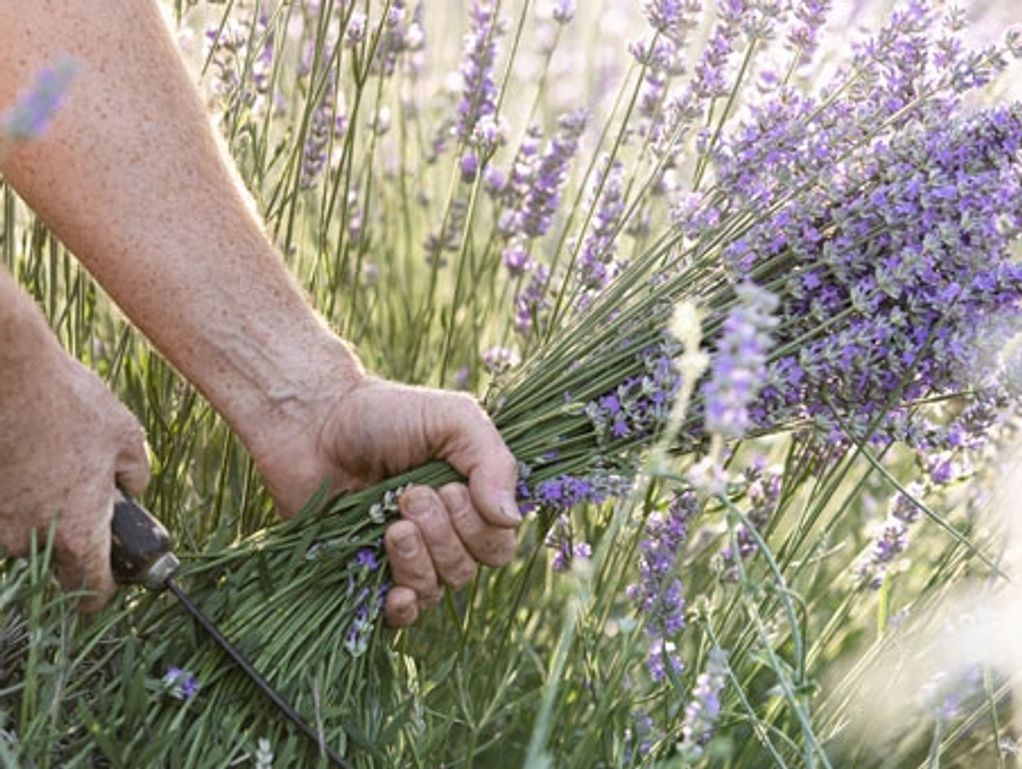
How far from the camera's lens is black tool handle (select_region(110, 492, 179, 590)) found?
5.81ft

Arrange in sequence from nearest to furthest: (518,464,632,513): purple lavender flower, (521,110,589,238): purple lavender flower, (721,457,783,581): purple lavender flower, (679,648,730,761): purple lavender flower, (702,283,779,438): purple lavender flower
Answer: (702,283,779,438): purple lavender flower < (679,648,730,761): purple lavender flower < (518,464,632,513): purple lavender flower < (721,457,783,581): purple lavender flower < (521,110,589,238): purple lavender flower

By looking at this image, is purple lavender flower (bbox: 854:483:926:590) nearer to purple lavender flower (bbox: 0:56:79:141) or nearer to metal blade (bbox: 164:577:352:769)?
metal blade (bbox: 164:577:352:769)

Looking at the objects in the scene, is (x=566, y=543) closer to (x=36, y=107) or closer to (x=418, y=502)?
(x=418, y=502)

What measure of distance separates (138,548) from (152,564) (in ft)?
0.09

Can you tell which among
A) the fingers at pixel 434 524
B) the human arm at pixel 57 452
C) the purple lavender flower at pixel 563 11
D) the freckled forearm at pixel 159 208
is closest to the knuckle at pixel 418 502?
the fingers at pixel 434 524

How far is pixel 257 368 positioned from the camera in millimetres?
2072

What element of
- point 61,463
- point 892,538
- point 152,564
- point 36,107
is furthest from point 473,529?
point 36,107

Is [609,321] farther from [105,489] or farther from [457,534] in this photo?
[105,489]

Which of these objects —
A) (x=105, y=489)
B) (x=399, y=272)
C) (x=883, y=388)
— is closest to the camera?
(x=105, y=489)

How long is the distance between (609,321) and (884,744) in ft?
2.06

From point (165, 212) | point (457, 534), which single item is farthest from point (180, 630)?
point (165, 212)

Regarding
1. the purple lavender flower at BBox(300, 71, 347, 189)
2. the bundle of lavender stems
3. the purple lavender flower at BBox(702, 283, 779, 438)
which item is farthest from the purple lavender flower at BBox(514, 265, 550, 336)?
the purple lavender flower at BBox(702, 283, 779, 438)

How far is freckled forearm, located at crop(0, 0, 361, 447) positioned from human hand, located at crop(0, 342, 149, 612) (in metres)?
0.27

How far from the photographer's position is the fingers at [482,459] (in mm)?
1900
